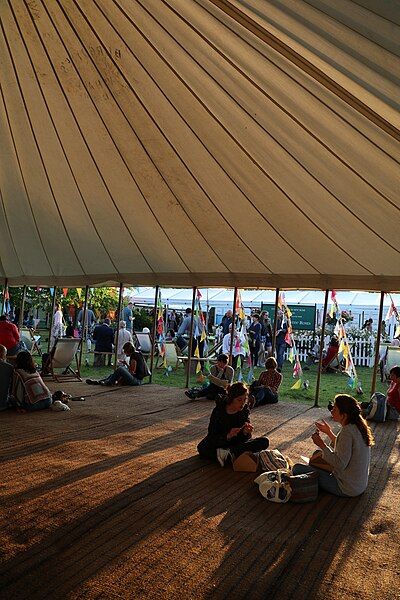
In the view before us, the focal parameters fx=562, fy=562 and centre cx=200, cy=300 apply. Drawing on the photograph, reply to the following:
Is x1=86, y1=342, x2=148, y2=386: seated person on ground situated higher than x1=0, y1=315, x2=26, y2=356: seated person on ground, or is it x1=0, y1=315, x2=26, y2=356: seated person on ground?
x1=0, y1=315, x2=26, y2=356: seated person on ground

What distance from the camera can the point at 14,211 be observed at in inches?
366

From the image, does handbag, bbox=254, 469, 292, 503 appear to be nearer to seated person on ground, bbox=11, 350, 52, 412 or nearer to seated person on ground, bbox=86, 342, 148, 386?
seated person on ground, bbox=11, 350, 52, 412

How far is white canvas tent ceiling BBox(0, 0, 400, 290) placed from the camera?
4.11m

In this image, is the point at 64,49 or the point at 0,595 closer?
the point at 0,595

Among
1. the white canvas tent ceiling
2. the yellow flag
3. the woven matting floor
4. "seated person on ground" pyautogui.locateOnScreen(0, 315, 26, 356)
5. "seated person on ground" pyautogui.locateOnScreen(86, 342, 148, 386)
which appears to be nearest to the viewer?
the woven matting floor

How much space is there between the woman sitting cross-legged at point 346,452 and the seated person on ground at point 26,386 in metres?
3.69

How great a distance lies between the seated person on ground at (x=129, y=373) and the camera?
954 cm

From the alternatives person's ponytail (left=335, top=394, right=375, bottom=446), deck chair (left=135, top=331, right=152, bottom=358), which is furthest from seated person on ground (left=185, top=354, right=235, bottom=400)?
deck chair (left=135, top=331, right=152, bottom=358)

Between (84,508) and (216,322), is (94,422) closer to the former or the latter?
(84,508)

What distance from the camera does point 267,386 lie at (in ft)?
27.6

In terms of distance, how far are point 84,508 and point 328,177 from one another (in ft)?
14.4

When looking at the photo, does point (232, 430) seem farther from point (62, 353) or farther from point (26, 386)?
point (62, 353)

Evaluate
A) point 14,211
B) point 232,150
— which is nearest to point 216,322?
point 14,211

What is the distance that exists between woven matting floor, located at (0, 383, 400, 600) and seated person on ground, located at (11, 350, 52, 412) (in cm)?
107
